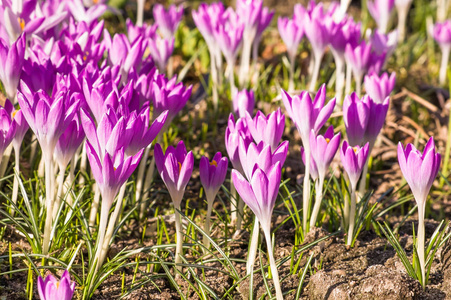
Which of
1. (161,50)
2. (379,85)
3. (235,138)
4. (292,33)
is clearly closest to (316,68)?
(292,33)

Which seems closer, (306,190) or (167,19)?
(306,190)

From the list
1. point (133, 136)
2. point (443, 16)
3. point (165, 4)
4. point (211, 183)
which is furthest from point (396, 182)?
point (165, 4)

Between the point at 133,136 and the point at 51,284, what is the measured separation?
0.54 m

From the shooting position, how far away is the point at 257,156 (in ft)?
5.79

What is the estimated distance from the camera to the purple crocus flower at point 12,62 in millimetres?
2123

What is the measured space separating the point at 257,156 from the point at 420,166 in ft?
1.78

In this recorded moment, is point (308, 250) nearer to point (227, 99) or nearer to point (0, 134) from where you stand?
point (0, 134)

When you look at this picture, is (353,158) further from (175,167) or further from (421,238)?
(175,167)

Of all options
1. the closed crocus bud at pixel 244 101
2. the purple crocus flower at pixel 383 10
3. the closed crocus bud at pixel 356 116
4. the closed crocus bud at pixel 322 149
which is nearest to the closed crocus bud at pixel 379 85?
the closed crocus bud at pixel 356 116

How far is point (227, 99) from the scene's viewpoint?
11.8 feet

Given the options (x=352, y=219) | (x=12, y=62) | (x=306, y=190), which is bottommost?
(x=352, y=219)

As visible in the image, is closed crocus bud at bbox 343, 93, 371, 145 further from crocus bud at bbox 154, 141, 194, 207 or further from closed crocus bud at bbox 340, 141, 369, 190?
crocus bud at bbox 154, 141, 194, 207

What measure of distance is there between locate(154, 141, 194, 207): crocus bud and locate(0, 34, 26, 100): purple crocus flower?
0.71m

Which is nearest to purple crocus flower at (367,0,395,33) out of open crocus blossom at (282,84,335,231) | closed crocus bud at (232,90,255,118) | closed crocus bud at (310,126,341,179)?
closed crocus bud at (232,90,255,118)
